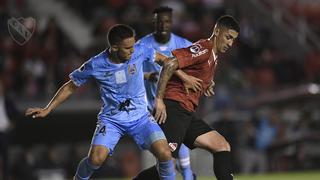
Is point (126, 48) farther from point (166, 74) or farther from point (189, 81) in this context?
point (189, 81)

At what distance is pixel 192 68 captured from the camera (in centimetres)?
975

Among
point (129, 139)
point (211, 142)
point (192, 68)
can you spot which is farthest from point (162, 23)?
point (129, 139)

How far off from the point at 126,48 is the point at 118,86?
0.48 metres

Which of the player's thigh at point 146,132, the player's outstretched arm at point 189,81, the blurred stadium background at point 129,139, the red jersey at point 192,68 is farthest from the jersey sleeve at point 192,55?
the blurred stadium background at point 129,139

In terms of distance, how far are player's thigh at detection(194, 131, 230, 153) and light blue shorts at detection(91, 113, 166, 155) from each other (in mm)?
497

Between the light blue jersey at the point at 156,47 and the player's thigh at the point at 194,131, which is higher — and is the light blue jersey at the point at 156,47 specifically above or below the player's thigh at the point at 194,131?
above

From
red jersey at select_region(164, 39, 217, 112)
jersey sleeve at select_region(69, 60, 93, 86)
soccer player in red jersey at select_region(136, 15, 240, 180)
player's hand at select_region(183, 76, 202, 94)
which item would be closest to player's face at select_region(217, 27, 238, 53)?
soccer player in red jersey at select_region(136, 15, 240, 180)

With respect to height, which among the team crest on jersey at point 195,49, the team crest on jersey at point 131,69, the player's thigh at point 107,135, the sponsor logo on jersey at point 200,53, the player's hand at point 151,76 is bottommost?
the player's thigh at point 107,135

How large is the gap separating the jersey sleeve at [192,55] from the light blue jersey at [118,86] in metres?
0.54

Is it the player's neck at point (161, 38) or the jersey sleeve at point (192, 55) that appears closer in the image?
the jersey sleeve at point (192, 55)

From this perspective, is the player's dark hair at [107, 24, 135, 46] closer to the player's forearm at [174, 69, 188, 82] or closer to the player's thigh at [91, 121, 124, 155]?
the player's forearm at [174, 69, 188, 82]

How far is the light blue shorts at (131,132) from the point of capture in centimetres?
952

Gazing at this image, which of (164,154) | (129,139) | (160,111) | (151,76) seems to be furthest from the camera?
(129,139)

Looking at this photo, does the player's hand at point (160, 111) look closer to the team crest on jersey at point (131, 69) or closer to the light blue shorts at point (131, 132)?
the light blue shorts at point (131, 132)
